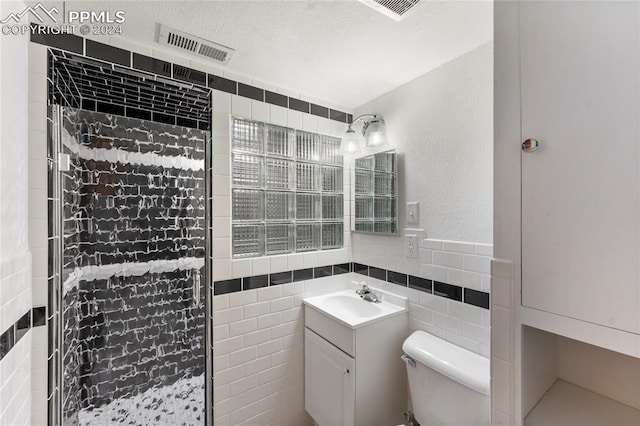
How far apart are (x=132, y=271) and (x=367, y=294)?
4.92 ft

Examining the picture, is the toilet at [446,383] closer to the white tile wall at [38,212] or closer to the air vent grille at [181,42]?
the white tile wall at [38,212]

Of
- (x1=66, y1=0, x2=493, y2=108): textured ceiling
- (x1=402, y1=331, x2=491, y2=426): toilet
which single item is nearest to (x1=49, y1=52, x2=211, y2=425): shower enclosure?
(x1=66, y1=0, x2=493, y2=108): textured ceiling

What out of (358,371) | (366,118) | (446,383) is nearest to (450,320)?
(446,383)

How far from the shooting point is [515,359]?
2.44 ft

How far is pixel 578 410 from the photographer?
76 cm

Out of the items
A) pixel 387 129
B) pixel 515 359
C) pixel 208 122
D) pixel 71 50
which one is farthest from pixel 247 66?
pixel 515 359

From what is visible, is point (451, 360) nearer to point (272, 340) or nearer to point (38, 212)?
point (272, 340)

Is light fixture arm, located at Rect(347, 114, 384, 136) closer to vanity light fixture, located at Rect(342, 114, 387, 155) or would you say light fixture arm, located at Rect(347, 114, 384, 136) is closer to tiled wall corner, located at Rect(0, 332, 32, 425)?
vanity light fixture, located at Rect(342, 114, 387, 155)

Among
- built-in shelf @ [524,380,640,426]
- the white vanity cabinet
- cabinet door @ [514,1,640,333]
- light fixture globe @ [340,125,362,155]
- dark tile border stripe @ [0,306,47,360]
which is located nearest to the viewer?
cabinet door @ [514,1,640,333]

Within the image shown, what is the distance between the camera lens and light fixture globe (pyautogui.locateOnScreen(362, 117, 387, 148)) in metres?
1.83

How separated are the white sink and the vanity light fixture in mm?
1036

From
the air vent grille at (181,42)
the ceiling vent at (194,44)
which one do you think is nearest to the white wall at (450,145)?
the ceiling vent at (194,44)

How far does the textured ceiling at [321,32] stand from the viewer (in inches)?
44.3

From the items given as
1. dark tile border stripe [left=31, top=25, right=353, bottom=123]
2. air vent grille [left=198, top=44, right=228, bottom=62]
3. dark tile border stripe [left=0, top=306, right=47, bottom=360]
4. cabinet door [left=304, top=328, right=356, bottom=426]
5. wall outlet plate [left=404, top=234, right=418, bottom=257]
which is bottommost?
cabinet door [left=304, top=328, right=356, bottom=426]
